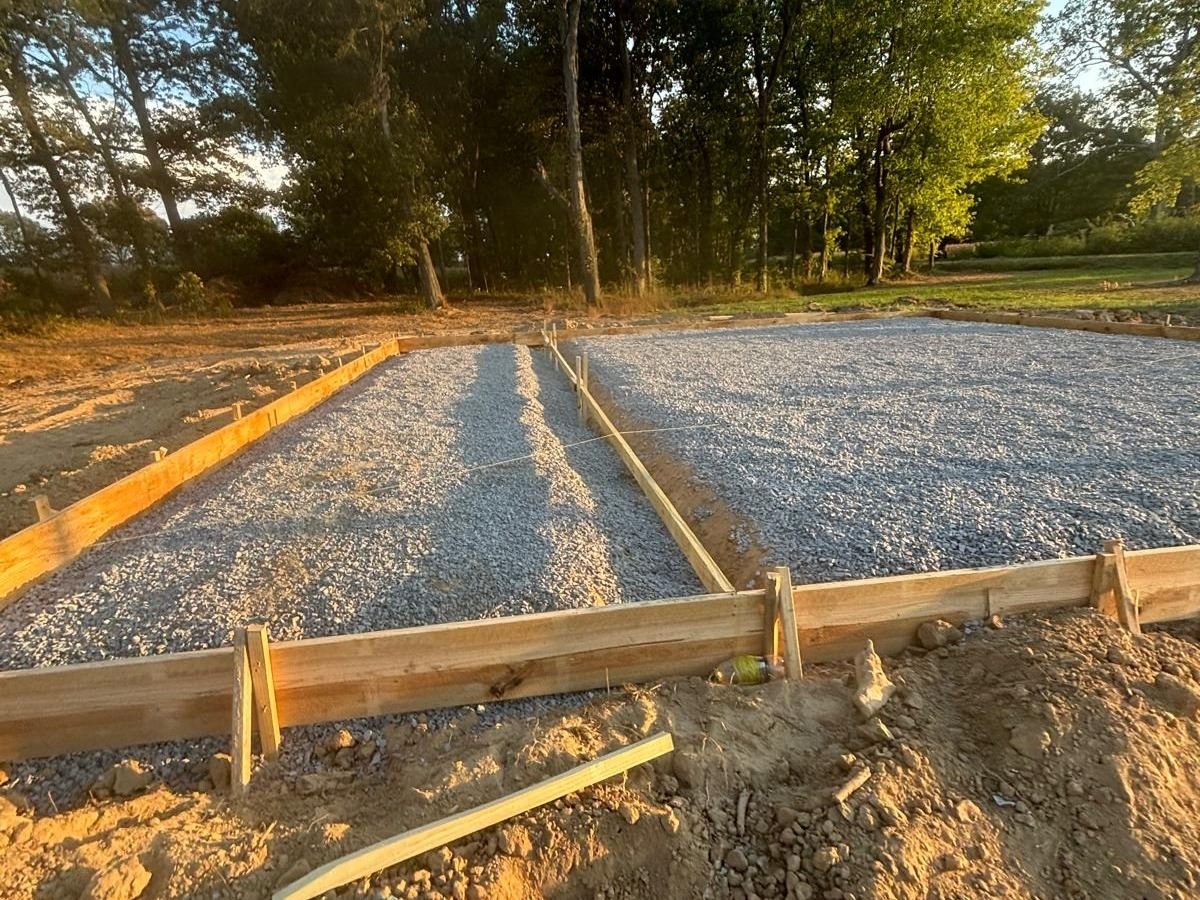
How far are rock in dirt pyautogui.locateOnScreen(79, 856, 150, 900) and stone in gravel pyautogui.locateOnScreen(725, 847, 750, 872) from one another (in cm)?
159

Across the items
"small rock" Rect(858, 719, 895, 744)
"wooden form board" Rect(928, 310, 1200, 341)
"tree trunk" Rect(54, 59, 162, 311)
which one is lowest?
"small rock" Rect(858, 719, 895, 744)

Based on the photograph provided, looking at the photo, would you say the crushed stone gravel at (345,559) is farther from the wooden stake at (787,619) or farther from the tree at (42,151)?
the tree at (42,151)

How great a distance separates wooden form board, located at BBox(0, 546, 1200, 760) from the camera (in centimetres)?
228

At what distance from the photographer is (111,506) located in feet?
13.4

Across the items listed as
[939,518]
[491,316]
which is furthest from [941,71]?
[939,518]

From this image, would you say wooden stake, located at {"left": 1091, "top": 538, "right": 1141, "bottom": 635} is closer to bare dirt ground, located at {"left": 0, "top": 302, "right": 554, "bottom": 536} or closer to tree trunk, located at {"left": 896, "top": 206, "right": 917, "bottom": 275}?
bare dirt ground, located at {"left": 0, "top": 302, "right": 554, "bottom": 536}

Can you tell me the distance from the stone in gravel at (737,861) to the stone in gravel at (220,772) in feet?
5.30

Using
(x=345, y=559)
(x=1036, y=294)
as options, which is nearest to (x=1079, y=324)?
(x=1036, y=294)

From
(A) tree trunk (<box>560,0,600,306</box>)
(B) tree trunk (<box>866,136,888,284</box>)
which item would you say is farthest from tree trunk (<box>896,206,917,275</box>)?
(A) tree trunk (<box>560,0,600,306</box>)

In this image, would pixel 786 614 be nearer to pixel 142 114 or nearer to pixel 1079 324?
pixel 1079 324

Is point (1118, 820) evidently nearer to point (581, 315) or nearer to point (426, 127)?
point (581, 315)

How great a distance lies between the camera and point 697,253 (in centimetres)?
2653

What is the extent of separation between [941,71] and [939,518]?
19.9 m

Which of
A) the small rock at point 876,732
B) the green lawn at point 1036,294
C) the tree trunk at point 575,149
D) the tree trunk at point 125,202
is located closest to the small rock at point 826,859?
the small rock at point 876,732
